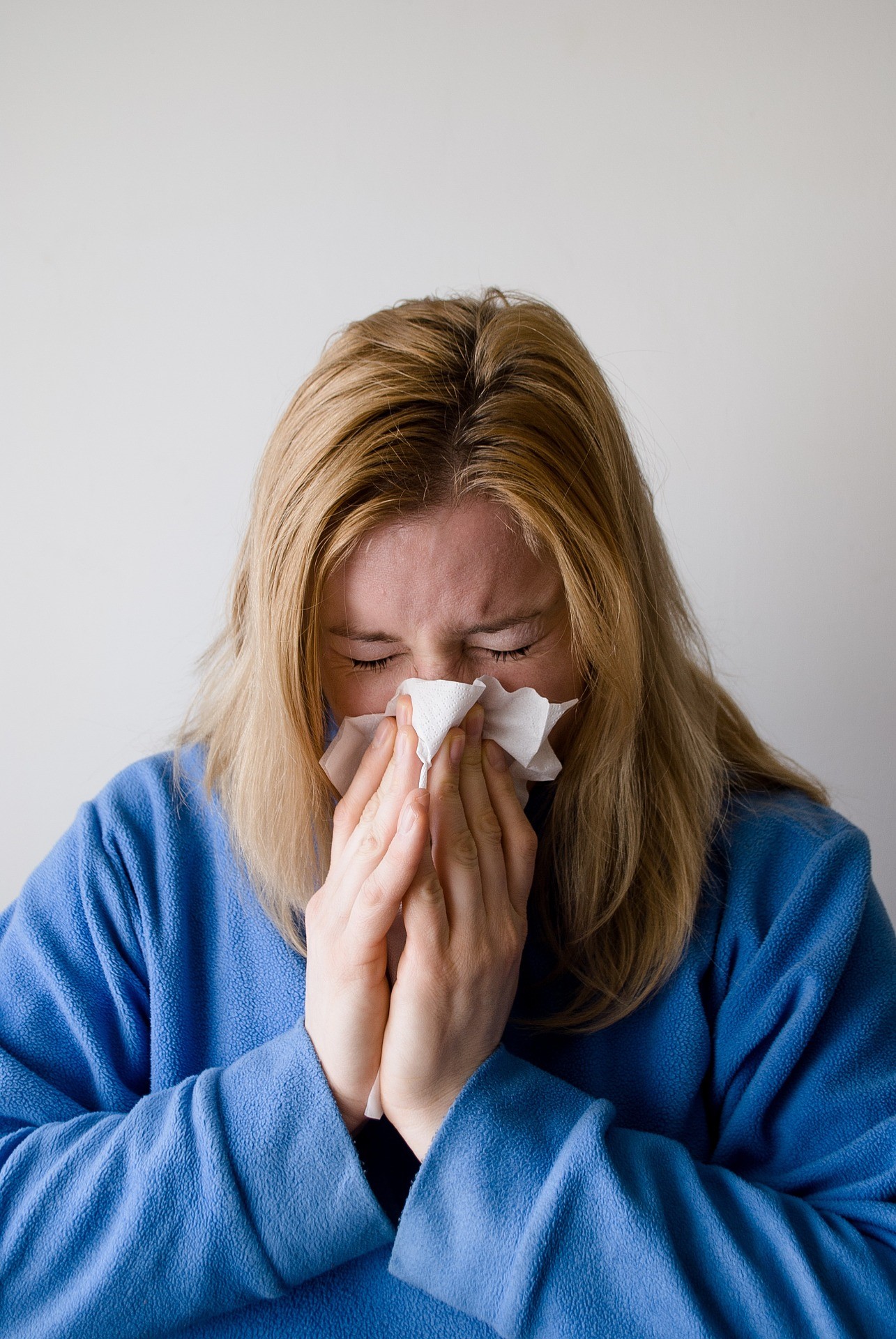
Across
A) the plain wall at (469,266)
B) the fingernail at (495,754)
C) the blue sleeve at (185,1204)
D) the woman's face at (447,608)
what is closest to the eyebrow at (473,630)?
the woman's face at (447,608)

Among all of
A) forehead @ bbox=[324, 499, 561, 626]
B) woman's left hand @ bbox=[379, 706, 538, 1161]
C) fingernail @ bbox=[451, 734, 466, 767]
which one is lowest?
woman's left hand @ bbox=[379, 706, 538, 1161]

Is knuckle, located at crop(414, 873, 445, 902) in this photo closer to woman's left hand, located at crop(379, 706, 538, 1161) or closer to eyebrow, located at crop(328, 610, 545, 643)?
woman's left hand, located at crop(379, 706, 538, 1161)

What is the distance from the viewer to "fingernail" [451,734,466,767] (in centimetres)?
95

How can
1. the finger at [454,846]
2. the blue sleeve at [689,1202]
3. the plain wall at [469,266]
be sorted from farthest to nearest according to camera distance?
1. the plain wall at [469,266]
2. the finger at [454,846]
3. the blue sleeve at [689,1202]

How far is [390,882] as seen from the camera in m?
0.92

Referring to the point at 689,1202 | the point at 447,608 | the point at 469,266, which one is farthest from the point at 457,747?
the point at 469,266

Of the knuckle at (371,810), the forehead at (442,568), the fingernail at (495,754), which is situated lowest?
the knuckle at (371,810)

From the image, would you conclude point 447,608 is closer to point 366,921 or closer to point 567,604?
point 567,604

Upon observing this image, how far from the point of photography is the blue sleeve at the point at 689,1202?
0.85 m

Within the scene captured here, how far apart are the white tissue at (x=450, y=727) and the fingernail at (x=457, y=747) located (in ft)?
0.05

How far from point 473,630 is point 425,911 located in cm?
26

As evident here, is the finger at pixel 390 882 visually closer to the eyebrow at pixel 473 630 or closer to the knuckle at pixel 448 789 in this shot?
the knuckle at pixel 448 789

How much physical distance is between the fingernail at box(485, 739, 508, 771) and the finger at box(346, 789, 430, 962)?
9 centimetres

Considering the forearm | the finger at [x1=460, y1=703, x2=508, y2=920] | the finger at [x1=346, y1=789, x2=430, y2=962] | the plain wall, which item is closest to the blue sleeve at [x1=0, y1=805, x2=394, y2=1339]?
the forearm
